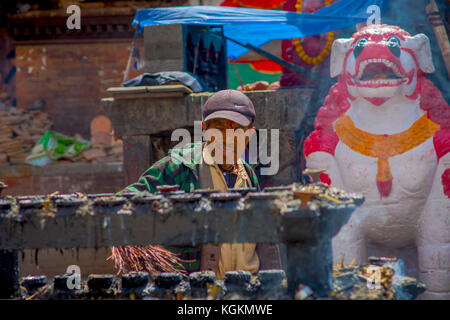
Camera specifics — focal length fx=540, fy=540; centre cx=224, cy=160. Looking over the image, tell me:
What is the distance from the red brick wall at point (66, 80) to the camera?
36.6 ft

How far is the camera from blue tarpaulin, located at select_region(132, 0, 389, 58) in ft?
19.9

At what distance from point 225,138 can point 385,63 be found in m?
1.53

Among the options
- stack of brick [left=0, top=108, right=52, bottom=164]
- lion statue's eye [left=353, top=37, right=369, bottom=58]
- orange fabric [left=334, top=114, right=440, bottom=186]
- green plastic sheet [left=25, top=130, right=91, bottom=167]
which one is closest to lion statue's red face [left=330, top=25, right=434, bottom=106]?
lion statue's eye [left=353, top=37, right=369, bottom=58]

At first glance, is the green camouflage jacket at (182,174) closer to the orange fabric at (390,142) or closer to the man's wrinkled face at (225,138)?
the man's wrinkled face at (225,138)

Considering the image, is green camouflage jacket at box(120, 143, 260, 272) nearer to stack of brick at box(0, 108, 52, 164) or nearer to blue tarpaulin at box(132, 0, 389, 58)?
blue tarpaulin at box(132, 0, 389, 58)

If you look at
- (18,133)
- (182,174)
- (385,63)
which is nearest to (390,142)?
(385,63)

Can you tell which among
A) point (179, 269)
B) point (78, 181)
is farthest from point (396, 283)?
point (78, 181)

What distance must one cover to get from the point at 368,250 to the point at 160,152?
7.42ft

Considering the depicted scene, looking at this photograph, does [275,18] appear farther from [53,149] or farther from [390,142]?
[53,149]

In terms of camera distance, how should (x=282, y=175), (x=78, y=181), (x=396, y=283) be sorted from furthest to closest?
(x=78, y=181) → (x=282, y=175) → (x=396, y=283)

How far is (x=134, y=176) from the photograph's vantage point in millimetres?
5105

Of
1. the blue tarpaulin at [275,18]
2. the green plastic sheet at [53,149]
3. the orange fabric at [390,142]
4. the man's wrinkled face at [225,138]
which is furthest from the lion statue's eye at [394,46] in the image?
the green plastic sheet at [53,149]
